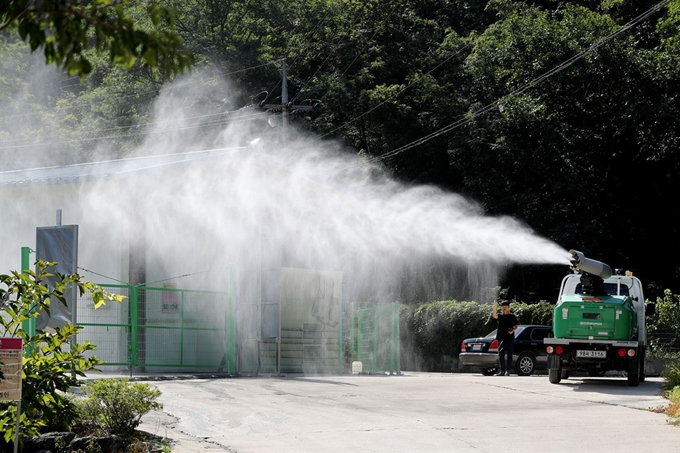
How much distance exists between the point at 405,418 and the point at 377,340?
38.5ft

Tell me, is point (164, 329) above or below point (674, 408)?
above

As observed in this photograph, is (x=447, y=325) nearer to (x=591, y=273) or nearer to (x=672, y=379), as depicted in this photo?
(x=591, y=273)

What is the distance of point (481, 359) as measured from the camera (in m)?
26.3

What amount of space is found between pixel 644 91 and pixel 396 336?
54.8 feet

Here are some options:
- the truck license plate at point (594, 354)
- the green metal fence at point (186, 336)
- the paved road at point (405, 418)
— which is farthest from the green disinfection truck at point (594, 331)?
the green metal fence at point (186, 336)

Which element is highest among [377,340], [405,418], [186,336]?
[186,336]

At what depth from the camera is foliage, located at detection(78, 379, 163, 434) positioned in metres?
11.0

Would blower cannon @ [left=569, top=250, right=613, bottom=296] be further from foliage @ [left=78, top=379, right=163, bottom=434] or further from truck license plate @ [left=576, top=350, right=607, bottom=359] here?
foliage @ [left=78, top=379, right=163, bottom=434]

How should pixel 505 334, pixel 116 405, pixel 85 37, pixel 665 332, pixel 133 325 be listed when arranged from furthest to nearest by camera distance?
pixel 665 332 < pixel 505 334 < pixel 133 325 < pixel 116 405 < pixel 85 37

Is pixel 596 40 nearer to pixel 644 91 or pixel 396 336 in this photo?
pixel 644 91

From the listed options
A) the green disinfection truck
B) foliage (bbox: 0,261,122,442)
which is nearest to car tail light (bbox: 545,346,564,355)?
the green disinfection truck

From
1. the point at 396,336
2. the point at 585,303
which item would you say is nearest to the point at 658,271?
the point at 396,336

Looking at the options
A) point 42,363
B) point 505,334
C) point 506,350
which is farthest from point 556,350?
point 42,363

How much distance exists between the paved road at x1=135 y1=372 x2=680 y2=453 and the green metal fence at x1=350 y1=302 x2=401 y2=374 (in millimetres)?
5953
